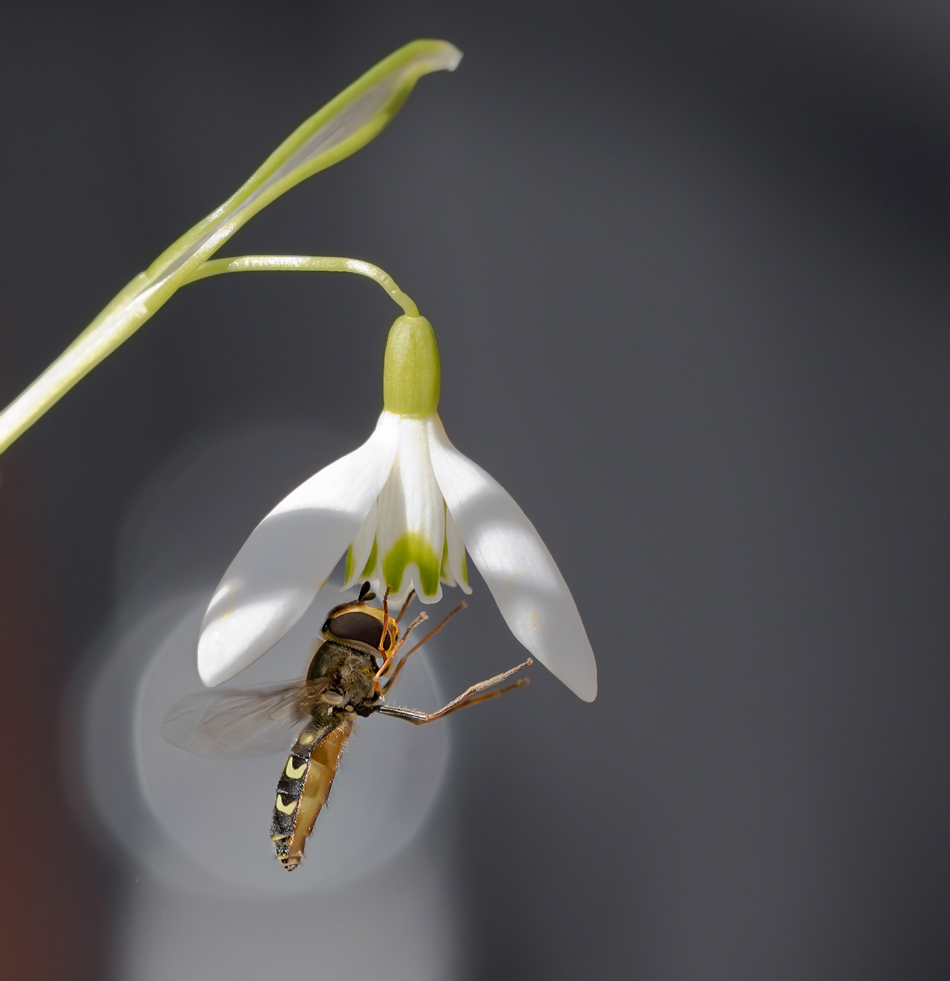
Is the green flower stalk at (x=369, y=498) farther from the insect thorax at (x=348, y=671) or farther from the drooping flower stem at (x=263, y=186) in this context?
the insect thorax at (x=348, y=671)

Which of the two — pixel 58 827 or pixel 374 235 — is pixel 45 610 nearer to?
pixel 58 827

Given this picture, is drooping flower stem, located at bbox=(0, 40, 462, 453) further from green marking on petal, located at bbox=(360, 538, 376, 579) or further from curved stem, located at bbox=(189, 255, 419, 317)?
green marking on petal, located at bbox=(360, 538, 376, 579)

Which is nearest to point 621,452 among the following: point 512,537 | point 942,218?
point 942,218

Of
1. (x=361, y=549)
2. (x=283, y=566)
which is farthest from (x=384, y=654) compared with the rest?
(x=283, y=566)

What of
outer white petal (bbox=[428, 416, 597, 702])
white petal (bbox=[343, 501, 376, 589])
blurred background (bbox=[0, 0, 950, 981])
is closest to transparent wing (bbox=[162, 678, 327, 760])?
white petal (bbox=[343, 501, 376, 589])

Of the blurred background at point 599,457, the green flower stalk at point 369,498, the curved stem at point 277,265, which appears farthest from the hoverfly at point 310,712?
the blurred background at point 599,457

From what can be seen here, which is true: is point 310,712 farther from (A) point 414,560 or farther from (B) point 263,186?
(B) point 263,186
